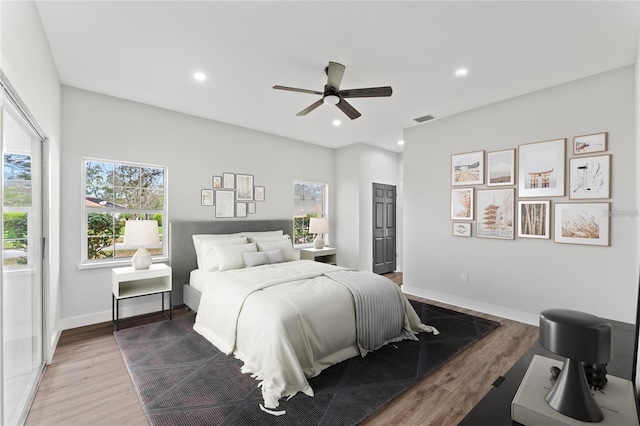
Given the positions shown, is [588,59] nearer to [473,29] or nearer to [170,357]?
[473,29]

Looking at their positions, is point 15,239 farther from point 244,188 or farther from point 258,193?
point 258,193

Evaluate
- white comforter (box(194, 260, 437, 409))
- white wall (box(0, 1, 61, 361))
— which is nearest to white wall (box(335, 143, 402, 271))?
white comforter (box(194, 260, 437, 409))

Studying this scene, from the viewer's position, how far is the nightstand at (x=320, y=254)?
5.56 m

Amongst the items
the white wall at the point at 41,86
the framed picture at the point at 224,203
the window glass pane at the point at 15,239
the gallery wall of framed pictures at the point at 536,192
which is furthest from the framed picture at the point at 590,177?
the window glass pane at the point at 15,239

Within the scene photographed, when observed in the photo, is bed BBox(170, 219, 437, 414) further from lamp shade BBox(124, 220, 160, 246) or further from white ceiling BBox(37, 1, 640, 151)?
white ceiling BBox(37, 1, 640, 151)

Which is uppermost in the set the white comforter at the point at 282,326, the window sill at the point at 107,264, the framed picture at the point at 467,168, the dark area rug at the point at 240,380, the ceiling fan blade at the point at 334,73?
the ceiling fan blade at the point at 334,73

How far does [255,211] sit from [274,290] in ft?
8.43

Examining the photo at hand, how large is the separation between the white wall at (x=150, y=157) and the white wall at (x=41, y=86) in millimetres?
209

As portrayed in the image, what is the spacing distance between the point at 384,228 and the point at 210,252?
3.99 m

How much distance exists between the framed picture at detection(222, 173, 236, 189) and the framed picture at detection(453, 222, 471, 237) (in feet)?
11.7

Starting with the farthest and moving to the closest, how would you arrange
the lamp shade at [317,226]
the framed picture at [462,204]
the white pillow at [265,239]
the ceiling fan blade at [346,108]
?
the lamp shade at [317,226]
the white pillow at [265,239]
the framed picture at [462,204]
the ceiling fan blade at [346,108]

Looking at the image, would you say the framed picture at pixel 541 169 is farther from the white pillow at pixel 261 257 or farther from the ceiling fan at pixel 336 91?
the white pillow at pixel 261 257

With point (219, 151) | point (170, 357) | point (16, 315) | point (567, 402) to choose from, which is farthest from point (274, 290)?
point (219, 151)

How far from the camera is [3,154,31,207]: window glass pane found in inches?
72.6
